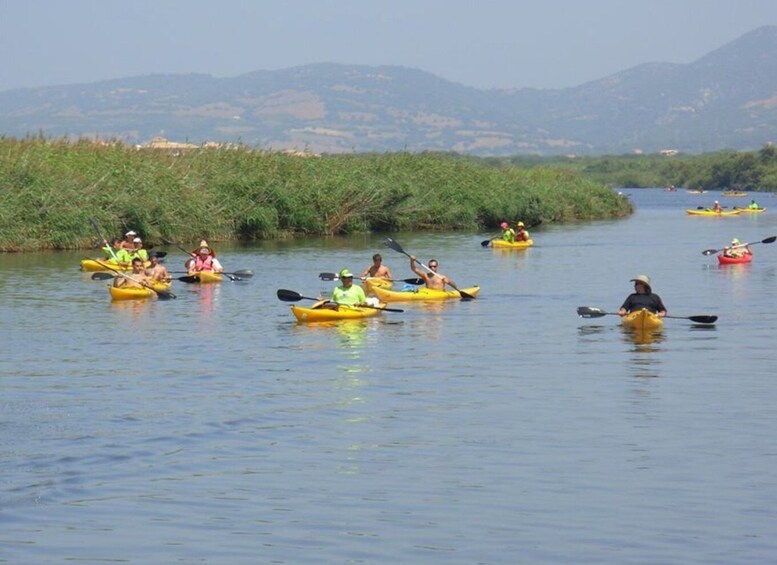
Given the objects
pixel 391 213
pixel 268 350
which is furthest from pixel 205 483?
pixel 391 213

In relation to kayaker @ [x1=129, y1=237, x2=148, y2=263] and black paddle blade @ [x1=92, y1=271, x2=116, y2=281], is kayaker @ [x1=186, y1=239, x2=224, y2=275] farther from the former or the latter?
black paddle blade @ [x1=92, y1=271, x2=116, y2=281]

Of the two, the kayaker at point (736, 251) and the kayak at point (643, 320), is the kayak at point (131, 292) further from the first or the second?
the kayaker at point (736, 251)

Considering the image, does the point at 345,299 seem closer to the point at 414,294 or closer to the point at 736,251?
the point at 414,294

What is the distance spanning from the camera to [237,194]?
168ft

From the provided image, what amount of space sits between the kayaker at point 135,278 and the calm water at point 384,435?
91 cm

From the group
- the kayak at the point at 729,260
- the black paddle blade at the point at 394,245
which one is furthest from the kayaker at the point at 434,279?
the kayak at the point at 729,260

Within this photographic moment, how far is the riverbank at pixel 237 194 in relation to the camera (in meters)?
43.2

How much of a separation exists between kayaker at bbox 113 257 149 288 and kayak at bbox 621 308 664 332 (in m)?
9.95

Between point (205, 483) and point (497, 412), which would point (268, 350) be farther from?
point (205, 483)

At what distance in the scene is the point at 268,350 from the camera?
22.6m

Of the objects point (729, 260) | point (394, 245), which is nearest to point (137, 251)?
point (394, 245)

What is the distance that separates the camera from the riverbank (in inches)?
1702

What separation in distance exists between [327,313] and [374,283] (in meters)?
4.37

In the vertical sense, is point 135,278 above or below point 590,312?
above
